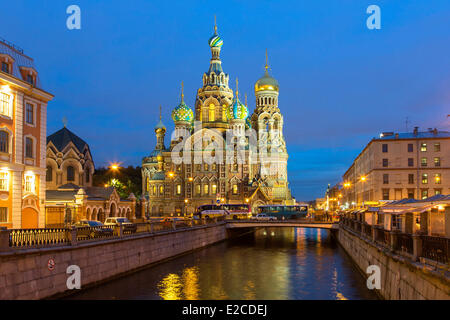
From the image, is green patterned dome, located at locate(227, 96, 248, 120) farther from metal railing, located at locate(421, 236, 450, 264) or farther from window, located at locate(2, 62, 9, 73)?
metal railing, located at locate(421, 236, 450, 264)

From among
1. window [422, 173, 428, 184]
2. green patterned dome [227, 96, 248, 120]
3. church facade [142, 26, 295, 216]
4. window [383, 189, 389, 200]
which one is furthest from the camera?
green patterned dome [227, 96, 248, 120]

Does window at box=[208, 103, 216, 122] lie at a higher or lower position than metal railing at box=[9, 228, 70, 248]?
higher

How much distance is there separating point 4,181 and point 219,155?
69521mm

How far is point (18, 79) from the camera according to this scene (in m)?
32.9

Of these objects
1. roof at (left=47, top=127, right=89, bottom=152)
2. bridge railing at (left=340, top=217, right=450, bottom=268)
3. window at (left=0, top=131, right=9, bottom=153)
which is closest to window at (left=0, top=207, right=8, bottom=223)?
window at (left=0, top=131, right=9, bottom=153)

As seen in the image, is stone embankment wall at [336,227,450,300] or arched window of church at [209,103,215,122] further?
arched window of church at [209,103,215,122]

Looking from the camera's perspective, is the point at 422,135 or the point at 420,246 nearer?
the point at 420,246

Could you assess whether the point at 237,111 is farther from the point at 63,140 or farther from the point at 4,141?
the point at 4,141

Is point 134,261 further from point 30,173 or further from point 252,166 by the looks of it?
point 252,166

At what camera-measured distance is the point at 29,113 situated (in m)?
35.6

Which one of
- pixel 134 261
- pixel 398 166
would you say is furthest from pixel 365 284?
pixel 398 166

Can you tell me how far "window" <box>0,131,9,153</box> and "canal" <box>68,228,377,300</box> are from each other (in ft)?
Answer: 40.7

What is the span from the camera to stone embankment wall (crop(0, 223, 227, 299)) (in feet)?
63.4

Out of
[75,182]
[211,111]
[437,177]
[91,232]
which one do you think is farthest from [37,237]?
[211,111]
